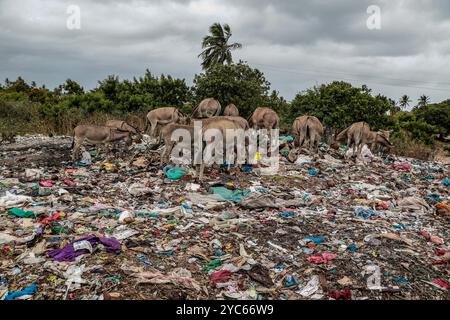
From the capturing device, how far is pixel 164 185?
7.63m

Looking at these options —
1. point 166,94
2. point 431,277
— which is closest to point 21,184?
point 431,277

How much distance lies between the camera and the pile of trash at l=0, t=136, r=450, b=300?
13.2 feet

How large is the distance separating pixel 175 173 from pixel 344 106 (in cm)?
1022

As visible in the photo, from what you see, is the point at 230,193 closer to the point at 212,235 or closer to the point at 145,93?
the point at 212,235

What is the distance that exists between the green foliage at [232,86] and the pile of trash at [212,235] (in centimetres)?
785

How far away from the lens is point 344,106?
15.8 metres

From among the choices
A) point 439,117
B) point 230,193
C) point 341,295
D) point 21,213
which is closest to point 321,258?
point 341,295

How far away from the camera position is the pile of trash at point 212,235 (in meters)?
4.02

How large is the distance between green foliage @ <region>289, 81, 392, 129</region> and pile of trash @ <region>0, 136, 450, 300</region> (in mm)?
7354

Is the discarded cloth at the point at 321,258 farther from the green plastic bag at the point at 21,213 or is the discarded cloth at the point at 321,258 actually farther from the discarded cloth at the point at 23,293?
the green plastic bag at the point at 21,213

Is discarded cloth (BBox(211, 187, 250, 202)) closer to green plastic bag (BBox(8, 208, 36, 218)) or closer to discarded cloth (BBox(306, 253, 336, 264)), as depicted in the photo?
discarded cloth (BBox(306, 253, 336, 264))

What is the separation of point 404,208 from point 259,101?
420 inches

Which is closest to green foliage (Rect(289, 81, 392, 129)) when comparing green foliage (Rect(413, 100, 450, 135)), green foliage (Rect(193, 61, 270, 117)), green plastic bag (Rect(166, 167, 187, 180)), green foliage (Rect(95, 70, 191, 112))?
green foliage (Rect(193, 61, 270, 117))
